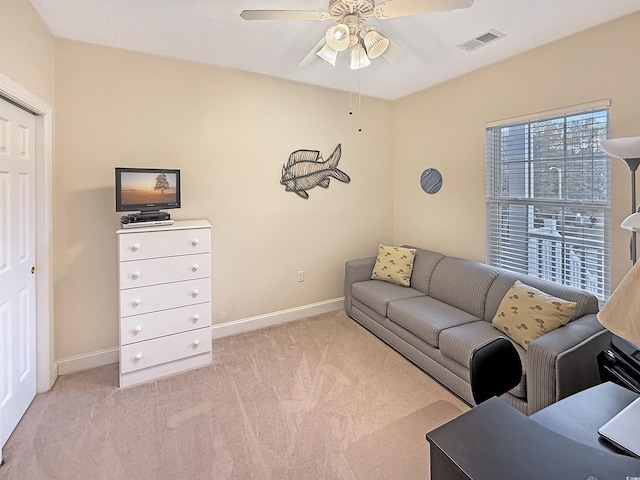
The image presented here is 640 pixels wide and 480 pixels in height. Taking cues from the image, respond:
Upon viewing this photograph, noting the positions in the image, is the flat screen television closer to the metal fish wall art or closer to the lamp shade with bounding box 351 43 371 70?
the metal fish wall art

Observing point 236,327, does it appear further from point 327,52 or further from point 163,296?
point 327,52

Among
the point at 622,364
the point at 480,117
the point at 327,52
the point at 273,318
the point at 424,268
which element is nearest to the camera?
the point at 622,364

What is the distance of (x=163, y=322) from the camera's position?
2691 mm

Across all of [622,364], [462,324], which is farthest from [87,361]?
[622,364]

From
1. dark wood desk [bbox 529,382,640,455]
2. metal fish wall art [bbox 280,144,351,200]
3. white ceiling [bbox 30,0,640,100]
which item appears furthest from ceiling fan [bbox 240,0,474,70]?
dark wood desk [bbox 529,382,640,455]

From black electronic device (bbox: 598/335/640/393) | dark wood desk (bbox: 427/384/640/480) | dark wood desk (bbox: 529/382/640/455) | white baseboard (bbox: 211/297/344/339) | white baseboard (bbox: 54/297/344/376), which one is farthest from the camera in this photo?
white baseboard (bbox: 211/297/344/339)

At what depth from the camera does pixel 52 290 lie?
2.60 meters

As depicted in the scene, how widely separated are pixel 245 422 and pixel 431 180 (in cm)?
319

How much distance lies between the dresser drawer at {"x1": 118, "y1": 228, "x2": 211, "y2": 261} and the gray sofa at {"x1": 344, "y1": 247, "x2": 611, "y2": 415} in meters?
1.79

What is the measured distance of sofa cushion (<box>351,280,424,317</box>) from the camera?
325 cm

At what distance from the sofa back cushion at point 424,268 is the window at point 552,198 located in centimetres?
54

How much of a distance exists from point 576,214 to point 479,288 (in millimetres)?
962

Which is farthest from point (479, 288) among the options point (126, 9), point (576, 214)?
point (126, 9)

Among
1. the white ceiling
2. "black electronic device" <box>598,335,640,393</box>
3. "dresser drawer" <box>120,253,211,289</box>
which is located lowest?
"black electronic device" <box>598,335,640,393</box>
